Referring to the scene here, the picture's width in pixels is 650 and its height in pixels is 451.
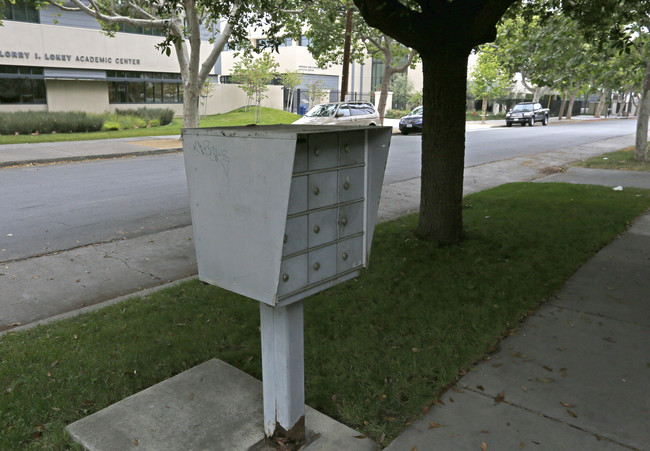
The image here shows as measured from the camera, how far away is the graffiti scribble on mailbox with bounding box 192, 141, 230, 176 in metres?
2.77

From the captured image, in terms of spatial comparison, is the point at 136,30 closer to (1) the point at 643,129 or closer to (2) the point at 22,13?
(2) the point at 22,13

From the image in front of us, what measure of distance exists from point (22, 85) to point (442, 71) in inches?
1141

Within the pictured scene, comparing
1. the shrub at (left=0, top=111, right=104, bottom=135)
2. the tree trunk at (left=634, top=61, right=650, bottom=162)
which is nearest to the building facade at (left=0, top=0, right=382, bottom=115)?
the shrub at (left=0, top=111, right=104, bottom=135)

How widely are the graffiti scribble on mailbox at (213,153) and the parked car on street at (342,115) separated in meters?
20.1

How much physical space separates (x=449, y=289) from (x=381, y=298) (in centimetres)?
76

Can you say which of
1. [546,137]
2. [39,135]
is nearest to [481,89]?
[546,137]

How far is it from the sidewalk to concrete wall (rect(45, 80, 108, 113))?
26524mm

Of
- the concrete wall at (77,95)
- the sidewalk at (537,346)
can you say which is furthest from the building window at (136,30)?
the sidewalk at (537,346)

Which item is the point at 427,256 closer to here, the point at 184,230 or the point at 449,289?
the point at 449,289

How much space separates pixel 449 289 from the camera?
557cm

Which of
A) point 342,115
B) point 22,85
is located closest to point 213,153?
point 342,115

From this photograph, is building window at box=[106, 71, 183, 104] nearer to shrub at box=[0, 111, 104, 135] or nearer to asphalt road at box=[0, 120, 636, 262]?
Answer: shrub at box=[0, 111, 104, 135]

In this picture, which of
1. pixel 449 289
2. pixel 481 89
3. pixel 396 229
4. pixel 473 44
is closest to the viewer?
pixel 449 289

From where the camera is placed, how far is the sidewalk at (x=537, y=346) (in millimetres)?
3264
